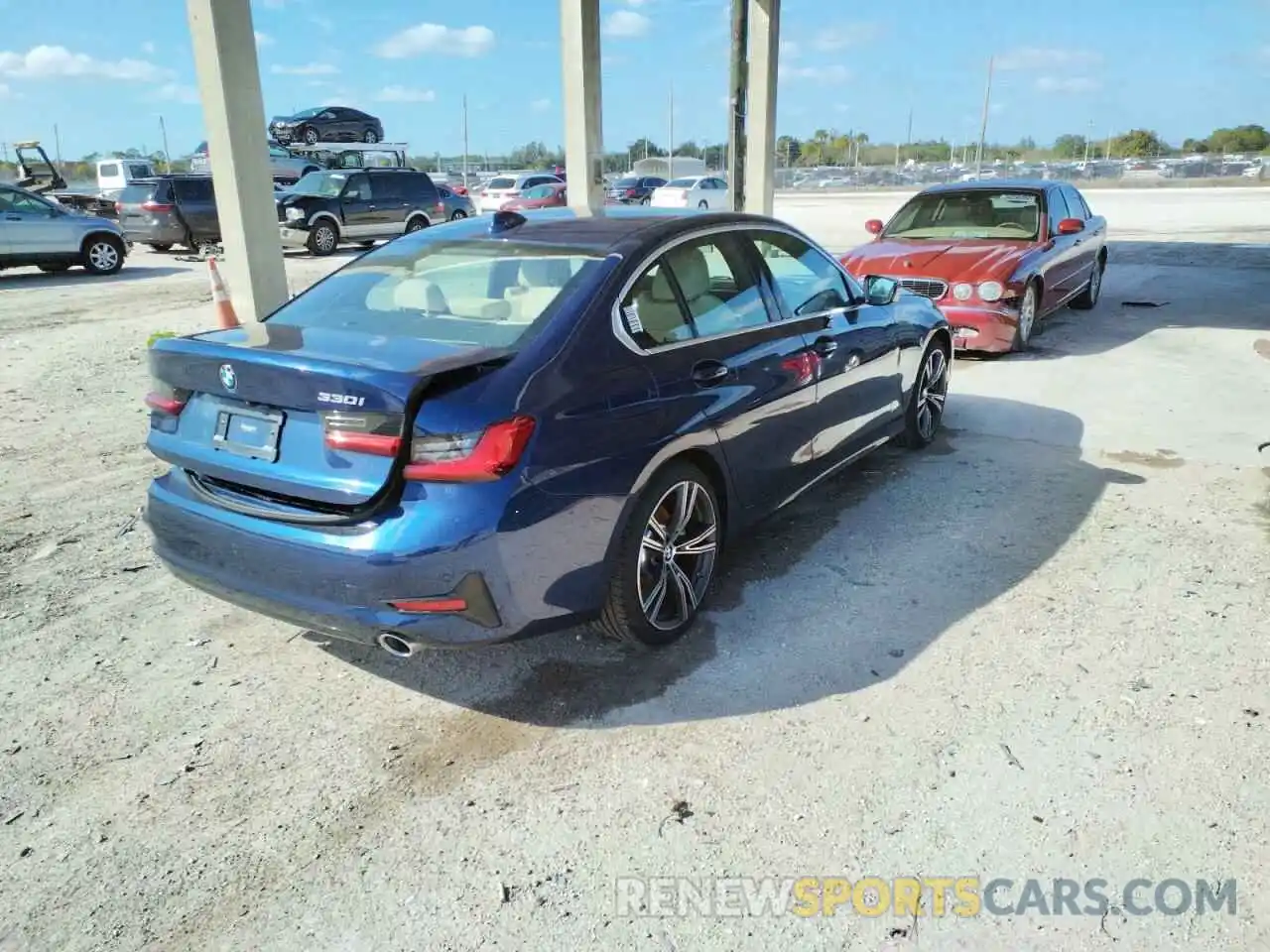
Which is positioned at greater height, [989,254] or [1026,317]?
[989,254]

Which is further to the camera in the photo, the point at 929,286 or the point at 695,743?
the point at 929,286

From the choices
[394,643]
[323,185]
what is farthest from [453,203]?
[394,643]

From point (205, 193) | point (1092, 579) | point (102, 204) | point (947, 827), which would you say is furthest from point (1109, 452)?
point (102, 204)

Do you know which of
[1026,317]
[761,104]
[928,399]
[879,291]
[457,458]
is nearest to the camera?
[457,458]

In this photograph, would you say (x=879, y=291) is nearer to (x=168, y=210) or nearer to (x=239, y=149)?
(x=239, y=149)

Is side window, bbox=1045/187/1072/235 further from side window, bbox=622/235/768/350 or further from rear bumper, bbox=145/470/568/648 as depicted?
rear bumper, bbox=145/470/568/648

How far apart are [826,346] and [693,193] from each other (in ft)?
88.2

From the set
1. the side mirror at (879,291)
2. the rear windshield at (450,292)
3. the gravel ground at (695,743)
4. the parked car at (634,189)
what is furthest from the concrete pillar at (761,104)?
the parked car at (634,189)

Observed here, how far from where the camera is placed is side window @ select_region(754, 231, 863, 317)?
14.1 ft

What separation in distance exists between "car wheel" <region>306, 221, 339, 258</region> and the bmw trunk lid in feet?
57.5

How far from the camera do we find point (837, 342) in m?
4.53

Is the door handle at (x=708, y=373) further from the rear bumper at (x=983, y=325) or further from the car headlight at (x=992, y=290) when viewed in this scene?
the car headlight at (x=992, y=290)

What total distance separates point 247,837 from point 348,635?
0.62 metres

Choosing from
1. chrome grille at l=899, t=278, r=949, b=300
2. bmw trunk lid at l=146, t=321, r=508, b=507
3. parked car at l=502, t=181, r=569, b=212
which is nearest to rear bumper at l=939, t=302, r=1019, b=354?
chrome grille at l=899, t=278, r=949, b=300
